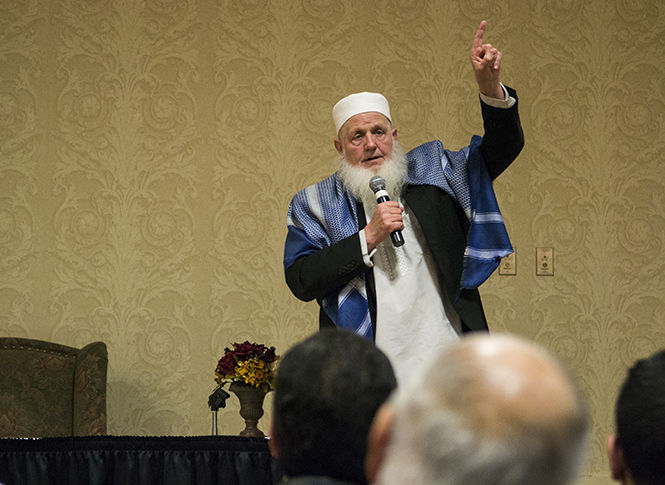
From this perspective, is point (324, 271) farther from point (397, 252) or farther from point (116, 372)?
point (116, 372)

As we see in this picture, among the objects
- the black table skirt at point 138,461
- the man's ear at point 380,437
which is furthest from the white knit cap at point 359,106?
the man's ear at point 380,437

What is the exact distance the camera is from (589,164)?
4.10 meters

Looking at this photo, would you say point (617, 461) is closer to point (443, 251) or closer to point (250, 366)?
point (443, 251)

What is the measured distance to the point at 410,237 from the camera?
2.66 metres

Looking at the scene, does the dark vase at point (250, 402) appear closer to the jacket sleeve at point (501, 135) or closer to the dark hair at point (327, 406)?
the jacket sleeve at point (501, 135)

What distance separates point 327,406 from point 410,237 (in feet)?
5.69

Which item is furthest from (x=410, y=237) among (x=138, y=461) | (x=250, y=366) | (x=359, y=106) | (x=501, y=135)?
(x=138, y=461)

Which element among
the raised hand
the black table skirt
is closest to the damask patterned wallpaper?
the black table skirt

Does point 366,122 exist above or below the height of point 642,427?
above

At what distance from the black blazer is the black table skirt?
475 mm

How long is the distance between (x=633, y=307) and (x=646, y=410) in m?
3.31

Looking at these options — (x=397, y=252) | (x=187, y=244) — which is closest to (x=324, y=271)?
(x=397, y=252)

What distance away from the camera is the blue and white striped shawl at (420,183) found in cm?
258

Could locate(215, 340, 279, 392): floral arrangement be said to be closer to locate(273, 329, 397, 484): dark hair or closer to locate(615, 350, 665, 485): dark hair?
locate(273, 329, 397, 484): dark hair
